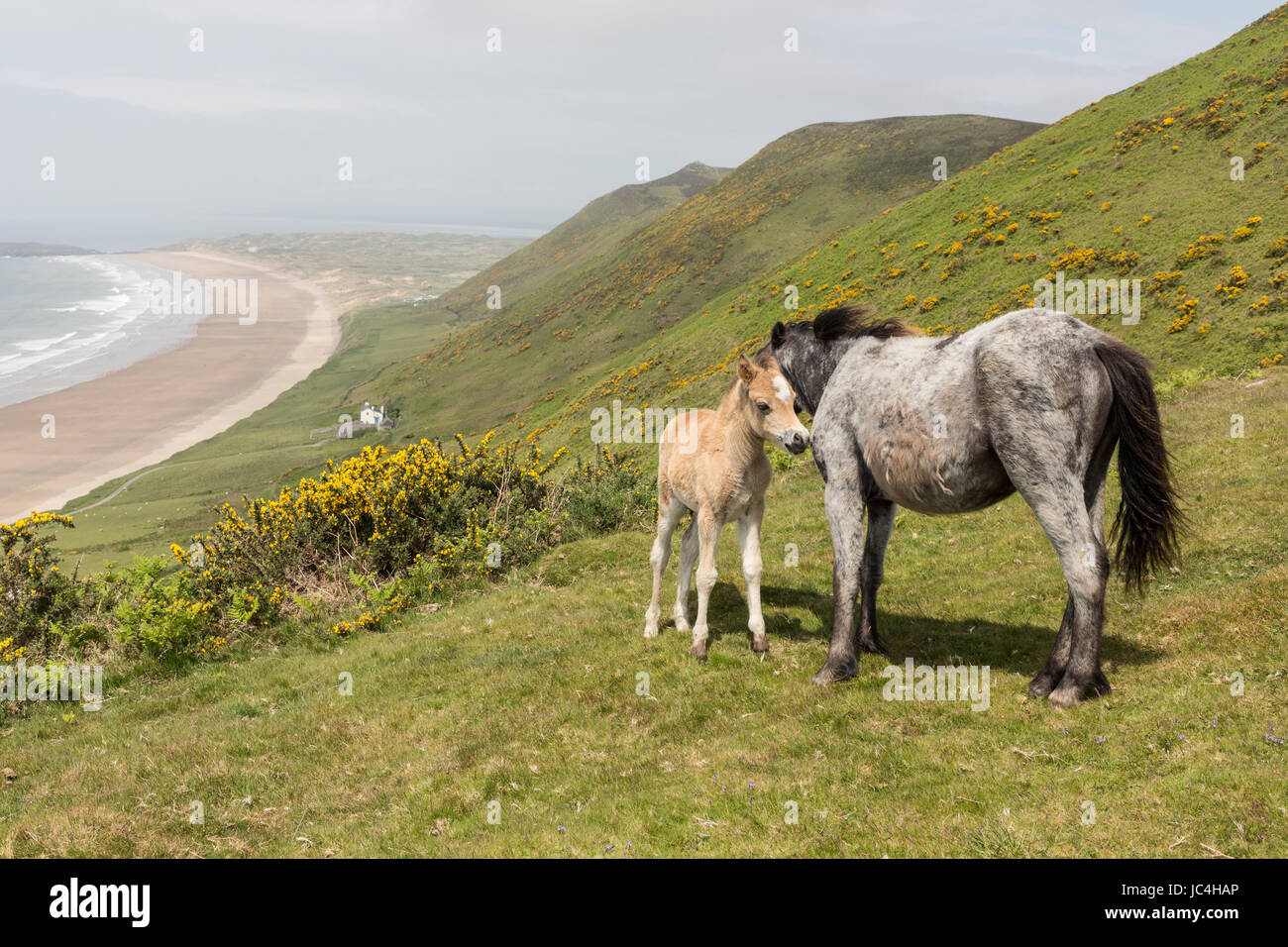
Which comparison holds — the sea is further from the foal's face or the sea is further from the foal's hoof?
the foal's hoof

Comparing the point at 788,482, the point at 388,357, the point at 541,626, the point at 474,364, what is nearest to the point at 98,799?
the point at 541,626

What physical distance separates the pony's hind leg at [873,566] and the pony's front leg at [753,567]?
1.35 meters

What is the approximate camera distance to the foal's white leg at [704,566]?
10.5m

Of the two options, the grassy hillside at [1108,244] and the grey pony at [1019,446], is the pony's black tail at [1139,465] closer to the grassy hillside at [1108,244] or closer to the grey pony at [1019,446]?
the grey pony at [1019,446]

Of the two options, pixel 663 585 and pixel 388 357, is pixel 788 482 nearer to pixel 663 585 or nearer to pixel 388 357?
pixel 663 585

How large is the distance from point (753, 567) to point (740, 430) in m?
1.89

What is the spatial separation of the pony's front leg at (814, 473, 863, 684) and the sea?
98761 millimetres

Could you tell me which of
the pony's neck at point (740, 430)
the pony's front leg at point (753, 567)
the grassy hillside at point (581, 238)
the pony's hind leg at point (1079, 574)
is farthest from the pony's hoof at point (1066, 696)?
the grassy hillside at point (581, 238)

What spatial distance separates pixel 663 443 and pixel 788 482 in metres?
10.0

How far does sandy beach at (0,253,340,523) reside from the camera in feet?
198

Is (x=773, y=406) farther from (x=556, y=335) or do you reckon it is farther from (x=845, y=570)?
(x=556, y=335)

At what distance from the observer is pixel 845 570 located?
9.40 m

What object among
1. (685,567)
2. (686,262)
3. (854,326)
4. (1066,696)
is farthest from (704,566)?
(686,262)

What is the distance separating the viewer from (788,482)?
2117 cm
